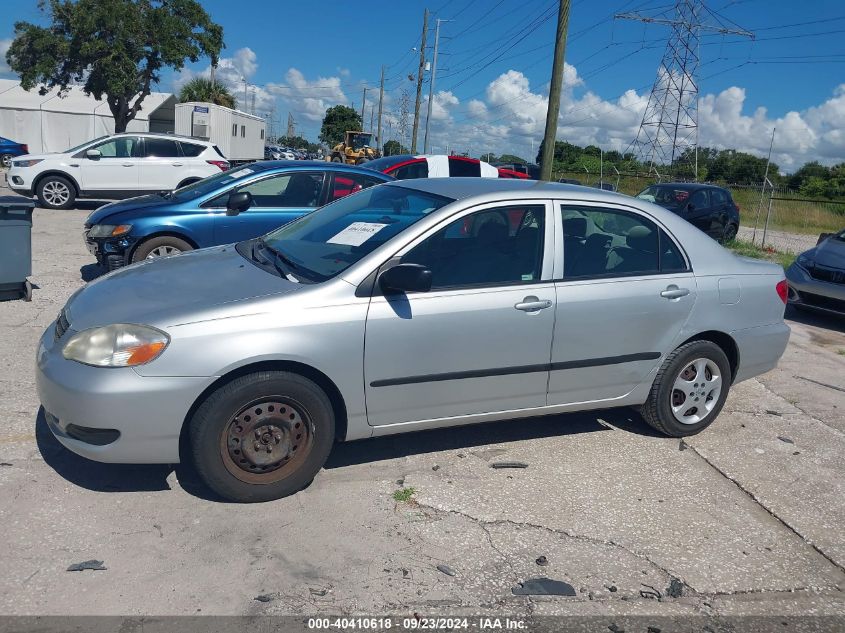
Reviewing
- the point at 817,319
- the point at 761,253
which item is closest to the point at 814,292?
the point at 817,319

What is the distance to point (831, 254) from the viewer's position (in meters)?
9.20

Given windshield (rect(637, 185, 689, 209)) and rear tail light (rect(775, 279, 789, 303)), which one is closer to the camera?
rear tail light (rect(775, 279, 789, 303))

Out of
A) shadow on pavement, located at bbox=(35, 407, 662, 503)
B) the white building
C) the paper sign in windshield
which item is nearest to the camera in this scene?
shadow on pavement, located at bbox=(35, 407, 662, 503)

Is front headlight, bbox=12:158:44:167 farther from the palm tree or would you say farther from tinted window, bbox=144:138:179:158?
the palm tree

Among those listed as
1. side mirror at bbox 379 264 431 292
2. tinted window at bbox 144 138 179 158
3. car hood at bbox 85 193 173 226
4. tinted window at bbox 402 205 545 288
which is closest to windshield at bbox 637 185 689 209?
tinted window at bbox 144 138 179 158

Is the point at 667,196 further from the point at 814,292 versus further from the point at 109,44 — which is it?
the point at 109,44

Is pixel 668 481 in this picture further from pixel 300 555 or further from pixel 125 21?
pixel 125 21

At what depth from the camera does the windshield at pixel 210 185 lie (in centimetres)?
814

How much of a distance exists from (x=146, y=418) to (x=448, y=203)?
6.60 ft

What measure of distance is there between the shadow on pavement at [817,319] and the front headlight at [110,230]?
8.12 m

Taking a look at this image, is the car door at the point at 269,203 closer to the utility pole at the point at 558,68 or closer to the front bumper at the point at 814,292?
the front bumper at the point at 814,292

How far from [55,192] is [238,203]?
9492 mm

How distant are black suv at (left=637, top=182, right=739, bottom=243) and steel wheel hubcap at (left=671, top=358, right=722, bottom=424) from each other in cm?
1307

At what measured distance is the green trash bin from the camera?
23.1 ft
